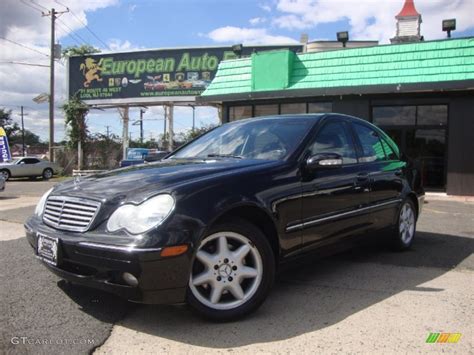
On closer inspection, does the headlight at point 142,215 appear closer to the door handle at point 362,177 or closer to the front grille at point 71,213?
the front grille at point 71,213

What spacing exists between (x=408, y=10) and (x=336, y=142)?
56.0 feet

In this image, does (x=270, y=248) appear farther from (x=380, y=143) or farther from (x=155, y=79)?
(x=155, y=79)

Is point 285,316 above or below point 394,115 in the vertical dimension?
below

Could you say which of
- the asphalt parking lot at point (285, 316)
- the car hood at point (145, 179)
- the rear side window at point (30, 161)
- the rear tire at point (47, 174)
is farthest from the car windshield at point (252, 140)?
the rear tire at point (47, 174)

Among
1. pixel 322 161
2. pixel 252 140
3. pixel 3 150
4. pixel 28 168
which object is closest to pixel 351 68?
pixel 252 140

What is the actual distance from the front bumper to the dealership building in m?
11.4

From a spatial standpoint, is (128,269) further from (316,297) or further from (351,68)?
(351,68)

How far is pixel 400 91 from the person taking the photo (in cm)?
1365

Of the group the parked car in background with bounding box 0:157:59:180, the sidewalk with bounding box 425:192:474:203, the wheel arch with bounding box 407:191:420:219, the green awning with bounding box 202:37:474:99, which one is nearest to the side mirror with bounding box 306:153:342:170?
the wheel arch with bounding box 407:191:420:219

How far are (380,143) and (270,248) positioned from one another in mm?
2618

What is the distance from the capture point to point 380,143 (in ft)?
18.3

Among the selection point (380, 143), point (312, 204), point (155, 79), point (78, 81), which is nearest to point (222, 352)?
point (312, 204)

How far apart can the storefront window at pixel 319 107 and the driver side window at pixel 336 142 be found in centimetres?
1113

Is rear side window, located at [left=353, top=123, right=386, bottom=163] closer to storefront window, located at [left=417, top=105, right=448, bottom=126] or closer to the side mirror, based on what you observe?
the side mirror
